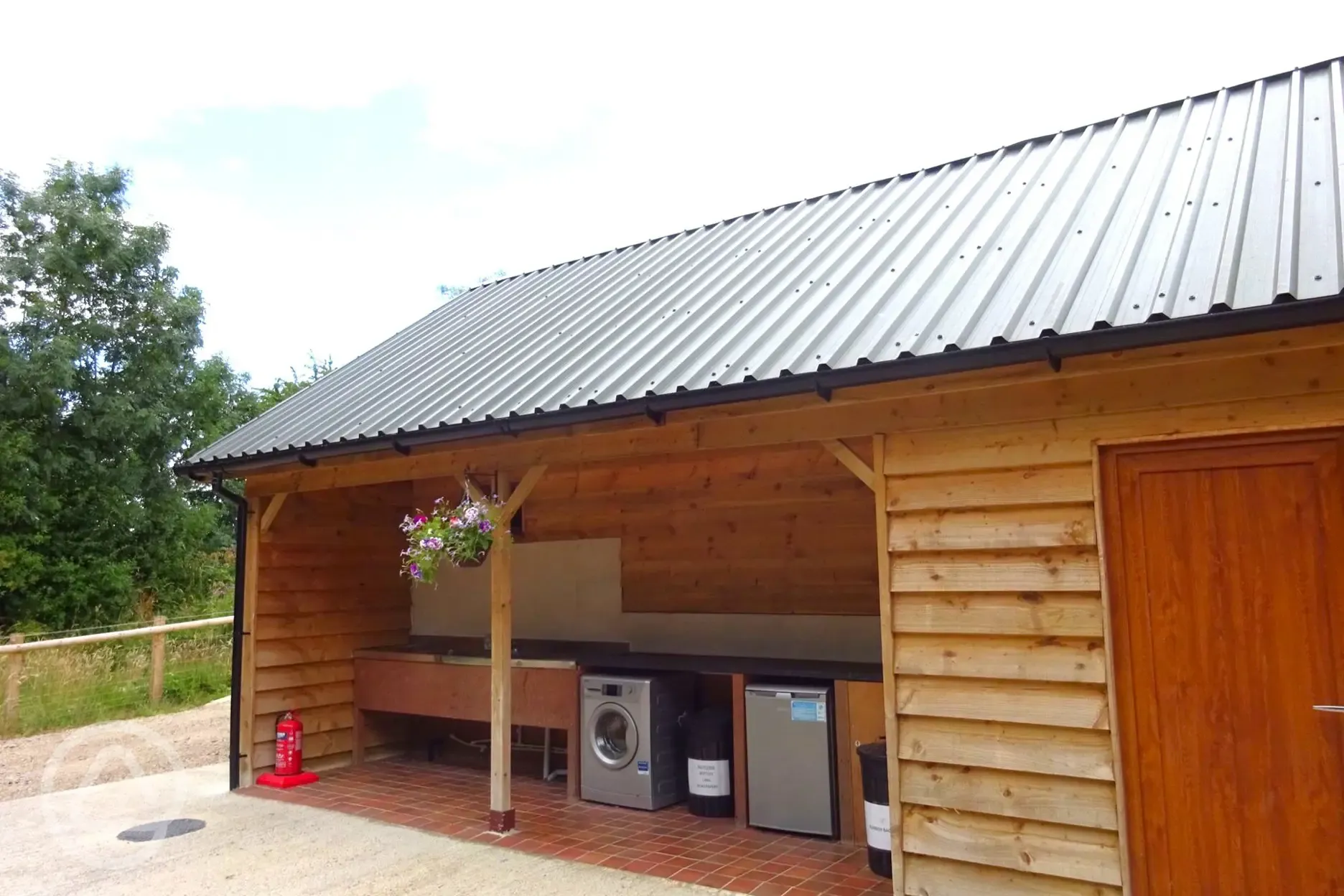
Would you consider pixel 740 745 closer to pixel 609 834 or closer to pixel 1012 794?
pixel 609 834

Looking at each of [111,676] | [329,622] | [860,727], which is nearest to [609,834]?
[860,727]

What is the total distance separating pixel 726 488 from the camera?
6.37 m

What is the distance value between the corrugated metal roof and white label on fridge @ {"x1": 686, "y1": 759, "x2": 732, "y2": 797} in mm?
2303

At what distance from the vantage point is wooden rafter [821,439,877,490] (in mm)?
3885

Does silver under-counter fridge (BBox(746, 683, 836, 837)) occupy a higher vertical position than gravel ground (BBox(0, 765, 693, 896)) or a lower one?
higher

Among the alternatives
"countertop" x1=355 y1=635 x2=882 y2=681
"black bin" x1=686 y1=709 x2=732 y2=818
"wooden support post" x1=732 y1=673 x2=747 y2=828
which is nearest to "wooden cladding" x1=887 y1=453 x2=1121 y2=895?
"countertop" x1=355 y1=635 x2=882 y2=681

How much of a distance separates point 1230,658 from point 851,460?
1.52 metres

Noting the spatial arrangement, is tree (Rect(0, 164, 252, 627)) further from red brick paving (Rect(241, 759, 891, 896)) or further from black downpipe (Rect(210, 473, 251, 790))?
red brick paving (Rect(241, 759, 891, 896))

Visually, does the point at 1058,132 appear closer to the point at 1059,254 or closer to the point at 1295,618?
the point at 1059,254

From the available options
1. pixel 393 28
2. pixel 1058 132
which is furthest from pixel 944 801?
pixel 393 28

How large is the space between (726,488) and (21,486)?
42.8 ft

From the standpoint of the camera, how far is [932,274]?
4559 mm

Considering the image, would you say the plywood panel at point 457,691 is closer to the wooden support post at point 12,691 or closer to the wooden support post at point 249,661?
the wooden support post at point 249,661

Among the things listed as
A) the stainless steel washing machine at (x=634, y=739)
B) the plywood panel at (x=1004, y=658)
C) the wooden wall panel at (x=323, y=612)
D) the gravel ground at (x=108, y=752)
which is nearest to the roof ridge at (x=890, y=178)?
the wooden wall panel at (x=323, y=612)
